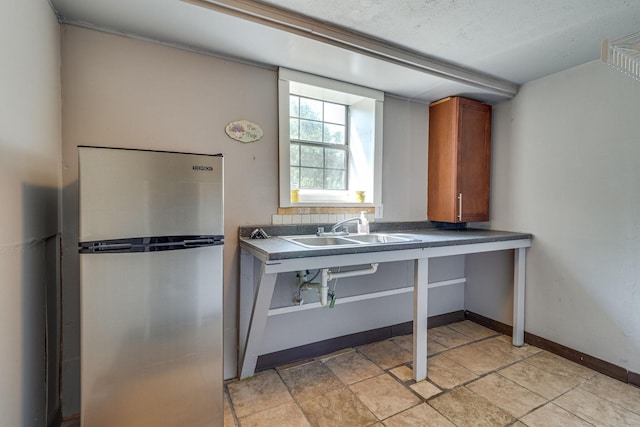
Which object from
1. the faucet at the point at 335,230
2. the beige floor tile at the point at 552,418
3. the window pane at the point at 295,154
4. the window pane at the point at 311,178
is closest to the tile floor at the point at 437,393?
the beige floor tile at the point at 552,418

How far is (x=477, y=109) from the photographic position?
2.74 metres

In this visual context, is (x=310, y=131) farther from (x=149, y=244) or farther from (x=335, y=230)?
(x=149, y=244)

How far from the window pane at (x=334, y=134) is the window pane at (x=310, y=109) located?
12 centimetres

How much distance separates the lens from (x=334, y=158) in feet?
8.75

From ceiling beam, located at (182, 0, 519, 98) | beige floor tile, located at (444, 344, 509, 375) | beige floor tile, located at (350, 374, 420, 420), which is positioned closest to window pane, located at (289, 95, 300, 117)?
ceiling beam, located at (182, 0, 519, 98)

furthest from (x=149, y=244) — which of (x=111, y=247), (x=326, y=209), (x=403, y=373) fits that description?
(x=403, y=373)

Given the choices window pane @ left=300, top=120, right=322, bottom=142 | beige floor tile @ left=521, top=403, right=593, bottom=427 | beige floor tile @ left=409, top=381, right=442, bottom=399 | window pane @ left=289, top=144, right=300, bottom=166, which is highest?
window pane @ left=300, top=120, right=322, bottom=142

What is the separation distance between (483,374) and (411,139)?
198 centimetres

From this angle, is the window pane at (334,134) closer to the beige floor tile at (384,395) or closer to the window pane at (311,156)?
the window pane at (311,156)

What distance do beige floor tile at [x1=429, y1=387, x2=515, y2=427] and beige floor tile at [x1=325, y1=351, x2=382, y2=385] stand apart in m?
0.46

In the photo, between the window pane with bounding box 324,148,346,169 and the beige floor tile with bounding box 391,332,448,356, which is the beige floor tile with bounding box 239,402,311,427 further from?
the window pane with bounding box 324,148,346,169

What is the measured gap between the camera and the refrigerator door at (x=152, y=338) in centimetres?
128

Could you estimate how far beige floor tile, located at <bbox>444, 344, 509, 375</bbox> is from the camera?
2176 mm

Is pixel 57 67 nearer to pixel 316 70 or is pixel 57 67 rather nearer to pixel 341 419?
pixel 316 70
